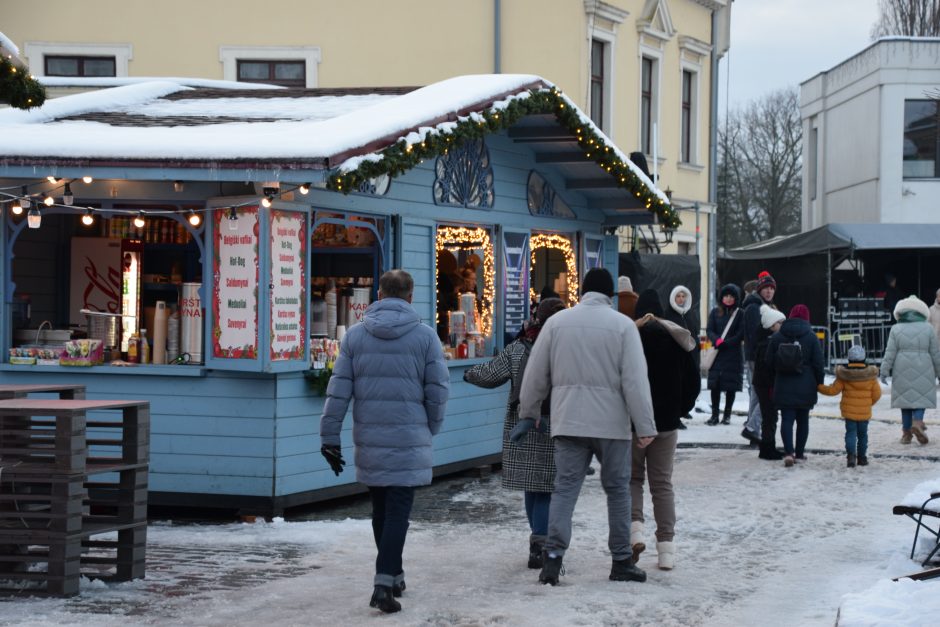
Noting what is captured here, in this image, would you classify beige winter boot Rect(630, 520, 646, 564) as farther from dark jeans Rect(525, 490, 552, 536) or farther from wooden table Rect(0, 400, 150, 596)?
wooden table Rect(0, 400, 150, 596)

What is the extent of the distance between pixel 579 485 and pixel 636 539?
82cm

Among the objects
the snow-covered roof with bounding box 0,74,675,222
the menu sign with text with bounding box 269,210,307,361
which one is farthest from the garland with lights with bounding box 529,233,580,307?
the menu sign with text with bounding box 269,210,307,361

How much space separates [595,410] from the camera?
27.5 ft

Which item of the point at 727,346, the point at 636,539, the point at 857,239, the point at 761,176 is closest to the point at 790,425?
the point at 727,346

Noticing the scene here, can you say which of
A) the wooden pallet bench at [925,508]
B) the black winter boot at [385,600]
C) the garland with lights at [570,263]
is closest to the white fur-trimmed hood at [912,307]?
the garland with lights at [570,263]

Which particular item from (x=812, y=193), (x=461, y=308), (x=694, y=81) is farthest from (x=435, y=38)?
(x=812, y=193)

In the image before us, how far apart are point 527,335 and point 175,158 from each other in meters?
2.85

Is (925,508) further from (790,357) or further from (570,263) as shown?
(570,263)

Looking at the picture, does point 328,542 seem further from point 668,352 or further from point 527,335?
point 668,352

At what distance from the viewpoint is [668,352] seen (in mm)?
9320

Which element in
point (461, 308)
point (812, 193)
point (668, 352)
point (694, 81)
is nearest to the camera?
point (668, 352)

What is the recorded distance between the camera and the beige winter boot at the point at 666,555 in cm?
899

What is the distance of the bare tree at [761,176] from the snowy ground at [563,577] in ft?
162

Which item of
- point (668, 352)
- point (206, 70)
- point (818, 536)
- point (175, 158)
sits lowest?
point (818, 536)
